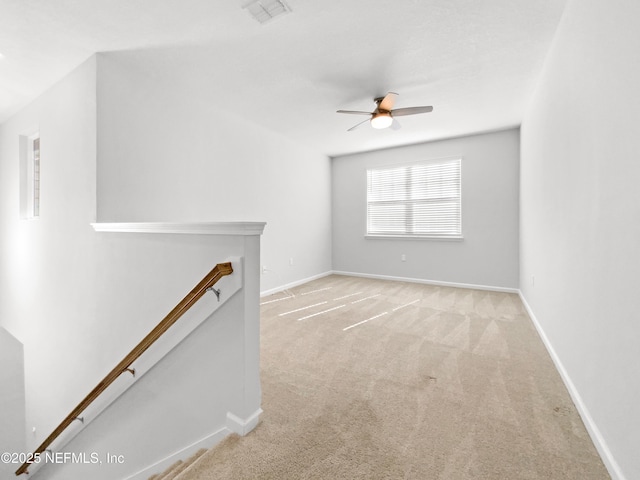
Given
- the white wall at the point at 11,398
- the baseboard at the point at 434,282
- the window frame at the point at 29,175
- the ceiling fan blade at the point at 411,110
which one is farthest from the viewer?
the baseboard at the point at 434,282

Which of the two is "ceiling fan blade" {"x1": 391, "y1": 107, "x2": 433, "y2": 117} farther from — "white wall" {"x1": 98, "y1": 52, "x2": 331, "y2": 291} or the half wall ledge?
the half wall ledge

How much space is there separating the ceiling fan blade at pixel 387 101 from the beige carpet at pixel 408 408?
8.34 feet

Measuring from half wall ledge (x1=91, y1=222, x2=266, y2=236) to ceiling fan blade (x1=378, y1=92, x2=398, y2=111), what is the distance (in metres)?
2.35

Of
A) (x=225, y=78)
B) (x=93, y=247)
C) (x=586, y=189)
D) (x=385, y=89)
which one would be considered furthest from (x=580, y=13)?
(x=93, y=247)

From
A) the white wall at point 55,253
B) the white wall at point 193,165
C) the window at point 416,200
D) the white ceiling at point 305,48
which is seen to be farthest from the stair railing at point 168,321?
the window at point 416,200

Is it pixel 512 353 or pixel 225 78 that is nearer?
pixel 512 353

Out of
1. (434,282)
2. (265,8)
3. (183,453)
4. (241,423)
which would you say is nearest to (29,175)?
(265,8)

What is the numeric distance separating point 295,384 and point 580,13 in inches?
121

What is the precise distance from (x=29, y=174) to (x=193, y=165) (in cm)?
233

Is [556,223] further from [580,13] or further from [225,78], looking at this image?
[225,78]

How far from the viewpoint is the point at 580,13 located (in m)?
1.74

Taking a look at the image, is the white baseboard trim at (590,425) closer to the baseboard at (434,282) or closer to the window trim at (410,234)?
the baseboard at (434,282)

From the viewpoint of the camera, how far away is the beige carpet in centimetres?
133

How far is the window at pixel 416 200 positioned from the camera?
513 cm
